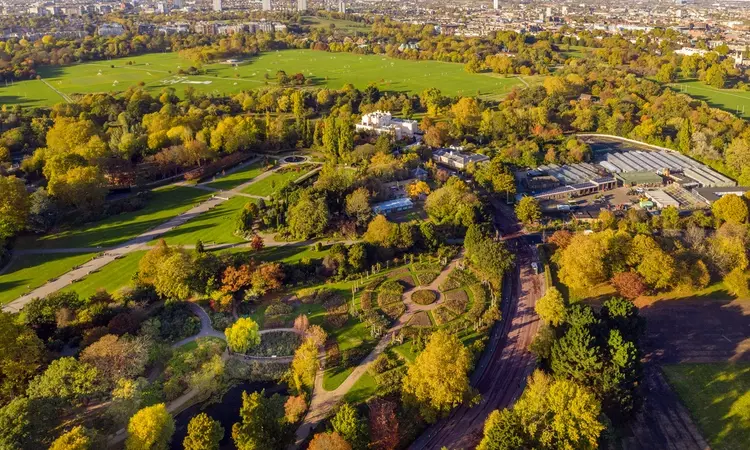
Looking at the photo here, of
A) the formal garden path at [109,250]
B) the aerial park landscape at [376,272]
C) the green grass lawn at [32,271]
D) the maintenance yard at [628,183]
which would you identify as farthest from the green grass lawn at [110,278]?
the maintenance yard at [628,183]

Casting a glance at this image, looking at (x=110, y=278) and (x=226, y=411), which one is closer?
(x=226, y=411)

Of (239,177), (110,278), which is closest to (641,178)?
(239,177)

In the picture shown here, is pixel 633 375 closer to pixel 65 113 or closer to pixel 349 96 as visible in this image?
pixel 349 96

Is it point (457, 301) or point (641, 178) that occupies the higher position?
point (641, 178)

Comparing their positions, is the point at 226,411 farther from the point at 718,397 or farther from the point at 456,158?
the point at 456,158

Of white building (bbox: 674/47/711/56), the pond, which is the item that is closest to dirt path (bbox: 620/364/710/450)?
the pond

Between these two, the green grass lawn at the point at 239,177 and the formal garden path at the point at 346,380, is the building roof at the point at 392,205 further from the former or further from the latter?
the green grass lawn at the point at 239,177

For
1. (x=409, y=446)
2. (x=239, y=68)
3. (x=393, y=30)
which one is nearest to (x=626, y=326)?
(x=409, y=446)
